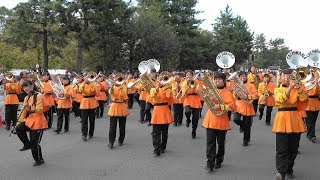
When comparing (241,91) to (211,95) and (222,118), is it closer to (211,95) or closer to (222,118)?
(222,118)

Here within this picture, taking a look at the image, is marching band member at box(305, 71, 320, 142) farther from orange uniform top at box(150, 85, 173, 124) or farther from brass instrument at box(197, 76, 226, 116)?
brass instrument at box(197, 76, 226, 116)

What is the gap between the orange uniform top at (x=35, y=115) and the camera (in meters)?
7.92

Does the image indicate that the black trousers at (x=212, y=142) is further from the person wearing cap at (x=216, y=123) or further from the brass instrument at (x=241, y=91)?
the brass instrument at (x=241, y=91)

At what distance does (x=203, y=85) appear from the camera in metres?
7.60

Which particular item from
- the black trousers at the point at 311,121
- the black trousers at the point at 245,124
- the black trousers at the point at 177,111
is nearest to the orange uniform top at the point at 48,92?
the black trousers at the point at 177,111

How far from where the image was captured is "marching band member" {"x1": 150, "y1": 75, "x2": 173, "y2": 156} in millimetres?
8913

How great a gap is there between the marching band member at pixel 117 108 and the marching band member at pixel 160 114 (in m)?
1.24

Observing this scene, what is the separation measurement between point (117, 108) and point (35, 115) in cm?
242

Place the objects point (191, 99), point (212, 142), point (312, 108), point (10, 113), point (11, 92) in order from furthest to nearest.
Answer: point (10, 113), point (11, 92), point (191, 99), point (312, 108), point (212, 142)

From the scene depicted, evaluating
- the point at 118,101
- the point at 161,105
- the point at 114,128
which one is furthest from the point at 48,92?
the point at 161,105

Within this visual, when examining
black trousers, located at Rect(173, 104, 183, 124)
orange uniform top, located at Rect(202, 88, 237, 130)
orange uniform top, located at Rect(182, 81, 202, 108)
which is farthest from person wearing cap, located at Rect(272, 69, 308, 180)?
black trousers, located at Rect(173, 104, 183, 124)

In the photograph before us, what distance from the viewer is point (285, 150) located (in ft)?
22.2

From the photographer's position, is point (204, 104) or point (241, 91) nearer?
point (241, 91)

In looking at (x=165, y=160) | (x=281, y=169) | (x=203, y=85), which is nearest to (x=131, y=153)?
(x=165, y=160)
